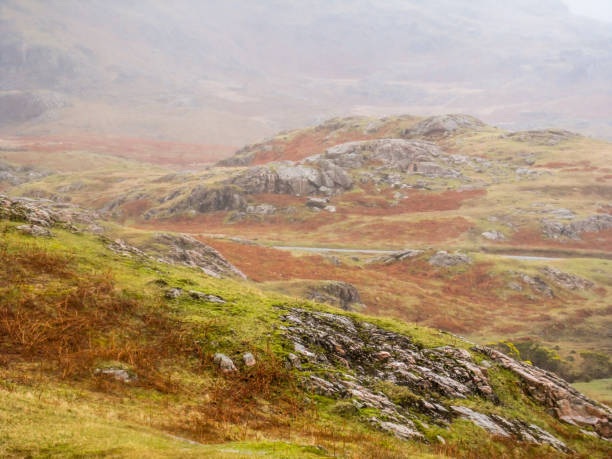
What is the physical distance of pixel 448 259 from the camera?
209ft

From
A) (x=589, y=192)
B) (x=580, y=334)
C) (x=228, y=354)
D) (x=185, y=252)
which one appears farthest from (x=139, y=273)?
(x=589, y=192)

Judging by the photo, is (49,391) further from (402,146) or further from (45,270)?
(402,146)

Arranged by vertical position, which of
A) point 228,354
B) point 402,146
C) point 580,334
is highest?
Answer: point 402,146

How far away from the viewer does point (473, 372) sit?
59.3 feet

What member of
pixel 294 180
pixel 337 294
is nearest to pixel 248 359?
pixel 337 294

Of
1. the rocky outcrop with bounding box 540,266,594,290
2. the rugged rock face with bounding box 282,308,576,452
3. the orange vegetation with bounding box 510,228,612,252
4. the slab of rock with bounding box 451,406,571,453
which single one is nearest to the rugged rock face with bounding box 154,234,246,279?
the rugged rock face with bounding box 282,308,576,452

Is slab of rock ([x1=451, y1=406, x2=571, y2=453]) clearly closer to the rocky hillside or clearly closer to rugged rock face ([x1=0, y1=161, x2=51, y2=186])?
the rocky hillside

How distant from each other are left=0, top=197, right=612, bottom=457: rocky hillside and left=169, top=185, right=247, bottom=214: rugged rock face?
8060 centimetres

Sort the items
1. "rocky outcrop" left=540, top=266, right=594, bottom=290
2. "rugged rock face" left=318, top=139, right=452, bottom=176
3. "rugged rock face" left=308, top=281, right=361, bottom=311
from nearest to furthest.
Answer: "rugged rock face" left=308, top=281, right=361, bottom=311 → "rocky outcrop" left=540, top=266, right=594, bottom=290 → "rugged rock face" left=318, top=139, right=452, bottom=176

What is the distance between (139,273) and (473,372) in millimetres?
16221

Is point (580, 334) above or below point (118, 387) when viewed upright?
below

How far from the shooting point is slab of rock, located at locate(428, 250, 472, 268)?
62.9m

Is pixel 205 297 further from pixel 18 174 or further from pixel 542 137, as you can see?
pixel 18 174

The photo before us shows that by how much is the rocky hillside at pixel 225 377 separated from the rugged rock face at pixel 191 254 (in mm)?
14656
